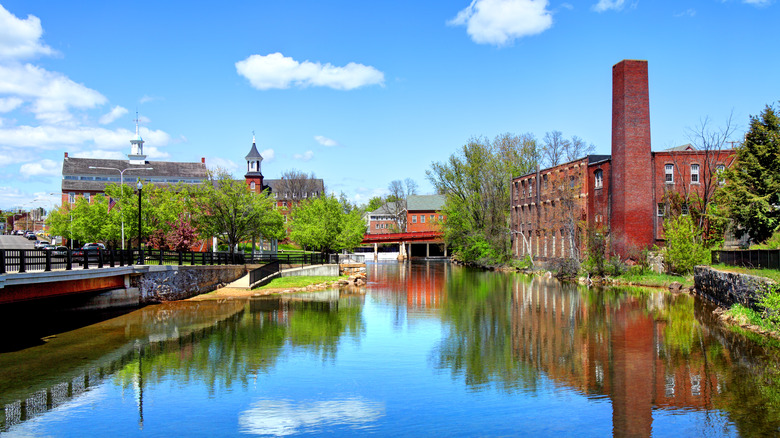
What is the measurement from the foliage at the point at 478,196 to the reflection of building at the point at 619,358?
4517 cm

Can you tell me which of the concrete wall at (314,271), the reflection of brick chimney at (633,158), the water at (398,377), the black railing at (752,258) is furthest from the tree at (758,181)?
the concrete wall at (314,271)

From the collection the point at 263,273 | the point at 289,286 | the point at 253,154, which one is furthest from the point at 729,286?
the point at 253,154

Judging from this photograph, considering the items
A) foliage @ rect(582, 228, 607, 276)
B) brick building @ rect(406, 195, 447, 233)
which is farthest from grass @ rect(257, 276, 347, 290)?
brick building @ rect(406, 195, 447, 233)

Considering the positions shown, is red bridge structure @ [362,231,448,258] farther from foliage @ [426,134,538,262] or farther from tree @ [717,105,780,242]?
tree @ [717,105,780,242]

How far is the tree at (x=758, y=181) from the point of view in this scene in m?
33.9

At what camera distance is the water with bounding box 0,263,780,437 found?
527 inches

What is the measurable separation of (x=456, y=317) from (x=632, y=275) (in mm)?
21739

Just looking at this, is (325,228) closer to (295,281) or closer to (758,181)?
(295,281)

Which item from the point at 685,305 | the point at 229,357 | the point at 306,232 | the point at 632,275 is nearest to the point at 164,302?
the point at 229,357

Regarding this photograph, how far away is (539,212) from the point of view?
66938 mm

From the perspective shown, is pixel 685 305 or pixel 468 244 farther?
pixel 468 244

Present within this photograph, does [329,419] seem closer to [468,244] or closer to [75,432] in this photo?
[75,432]

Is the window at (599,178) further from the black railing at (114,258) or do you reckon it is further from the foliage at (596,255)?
the black railing at (114,258)

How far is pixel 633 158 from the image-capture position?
47.5 metres
